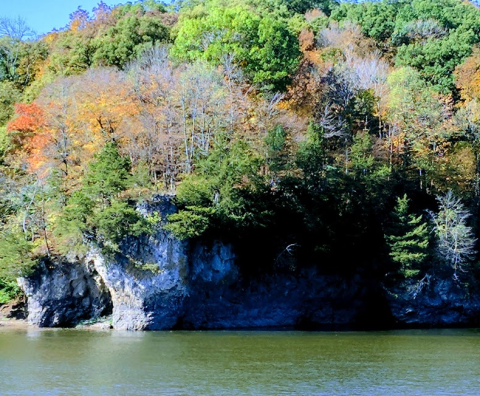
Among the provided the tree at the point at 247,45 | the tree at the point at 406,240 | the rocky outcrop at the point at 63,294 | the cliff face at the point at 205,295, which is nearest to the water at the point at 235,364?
the cliff face at the point at 205,295

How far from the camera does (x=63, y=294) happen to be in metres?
44.7

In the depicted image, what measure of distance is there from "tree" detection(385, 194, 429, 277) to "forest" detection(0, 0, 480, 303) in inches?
4.7

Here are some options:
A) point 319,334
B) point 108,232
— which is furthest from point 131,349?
point 319,334

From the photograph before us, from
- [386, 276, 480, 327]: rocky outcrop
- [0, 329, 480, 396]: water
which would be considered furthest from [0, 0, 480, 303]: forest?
[0, 329, 480, 396]: water

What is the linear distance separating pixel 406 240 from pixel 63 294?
21.6 m

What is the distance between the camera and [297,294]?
48.0 meters

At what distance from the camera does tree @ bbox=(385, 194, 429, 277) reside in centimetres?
4709

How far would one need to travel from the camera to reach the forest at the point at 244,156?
144 ft

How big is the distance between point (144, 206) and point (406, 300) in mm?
18162

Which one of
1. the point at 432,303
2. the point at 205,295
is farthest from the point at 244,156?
the point at 432,303

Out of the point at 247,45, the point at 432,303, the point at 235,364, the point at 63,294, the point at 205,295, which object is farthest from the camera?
the point at 247,45

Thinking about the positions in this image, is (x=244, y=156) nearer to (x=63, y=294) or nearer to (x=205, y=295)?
(x=205, y=295)

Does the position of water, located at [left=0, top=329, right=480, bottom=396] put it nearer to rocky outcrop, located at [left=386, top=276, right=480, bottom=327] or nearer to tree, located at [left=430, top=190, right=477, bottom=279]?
rocky outcrop, located at [left=386, top=276, right=480, bottom=327]

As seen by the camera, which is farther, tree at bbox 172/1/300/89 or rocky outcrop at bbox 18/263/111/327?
tree at bbox 172/1/300/89
